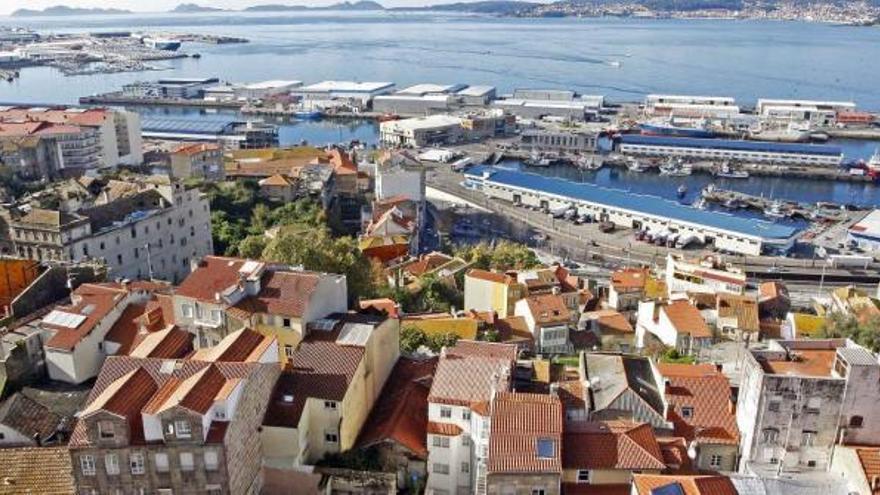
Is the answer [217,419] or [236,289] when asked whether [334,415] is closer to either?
[217,419]

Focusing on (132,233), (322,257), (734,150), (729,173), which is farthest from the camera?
(734,150)

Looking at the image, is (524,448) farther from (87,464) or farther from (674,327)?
(674,327)

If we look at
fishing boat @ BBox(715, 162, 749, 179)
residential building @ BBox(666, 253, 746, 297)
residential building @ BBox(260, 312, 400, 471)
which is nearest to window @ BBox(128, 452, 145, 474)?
residential building @ BBox(260, 312, 400, 471)

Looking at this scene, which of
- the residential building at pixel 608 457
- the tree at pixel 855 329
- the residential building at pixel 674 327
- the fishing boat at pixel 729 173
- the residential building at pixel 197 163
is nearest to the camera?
the residential building at pixel 608 457

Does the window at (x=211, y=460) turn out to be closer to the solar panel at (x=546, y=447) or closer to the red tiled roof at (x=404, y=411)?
the red tiled roof at (x=404, y=411)

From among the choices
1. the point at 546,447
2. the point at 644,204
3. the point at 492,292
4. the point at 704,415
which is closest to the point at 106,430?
the point at 546,447

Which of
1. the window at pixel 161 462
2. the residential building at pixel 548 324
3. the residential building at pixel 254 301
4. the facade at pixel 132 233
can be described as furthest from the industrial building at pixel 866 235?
the window at pixel 161 462

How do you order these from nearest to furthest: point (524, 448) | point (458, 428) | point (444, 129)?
point (524, 448)
point (458, 428)
point (444, 129)

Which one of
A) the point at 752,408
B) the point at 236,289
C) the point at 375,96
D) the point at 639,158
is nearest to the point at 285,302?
the point at 236,289
